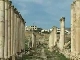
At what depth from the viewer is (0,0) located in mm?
20750

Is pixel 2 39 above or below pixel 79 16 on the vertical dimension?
below

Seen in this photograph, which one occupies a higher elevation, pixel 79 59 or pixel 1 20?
pixel 1 20

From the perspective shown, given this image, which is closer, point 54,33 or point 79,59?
point 79,59

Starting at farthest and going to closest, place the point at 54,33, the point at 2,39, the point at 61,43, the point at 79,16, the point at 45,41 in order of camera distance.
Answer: the point at 45,41, the point at 54,33, the point at 61,43, the point at 79,16, the point at 2,39

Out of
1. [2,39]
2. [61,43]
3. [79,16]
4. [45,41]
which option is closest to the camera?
[2,39]

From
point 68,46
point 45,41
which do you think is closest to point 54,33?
point 68,46

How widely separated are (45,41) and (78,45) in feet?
230

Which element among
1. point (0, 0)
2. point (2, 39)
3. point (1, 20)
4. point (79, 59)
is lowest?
point (79, 59)

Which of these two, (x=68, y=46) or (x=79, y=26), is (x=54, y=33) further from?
(x=79, y=26)

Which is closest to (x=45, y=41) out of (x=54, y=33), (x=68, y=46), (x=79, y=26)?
(x=54, y=33)

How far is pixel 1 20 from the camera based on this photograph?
20.7 metres

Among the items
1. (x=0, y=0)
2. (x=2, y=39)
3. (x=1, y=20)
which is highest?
(x=0, y=0)

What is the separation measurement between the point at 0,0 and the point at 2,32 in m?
2.23

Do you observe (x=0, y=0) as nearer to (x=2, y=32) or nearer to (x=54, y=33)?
(x=2, y=32)
